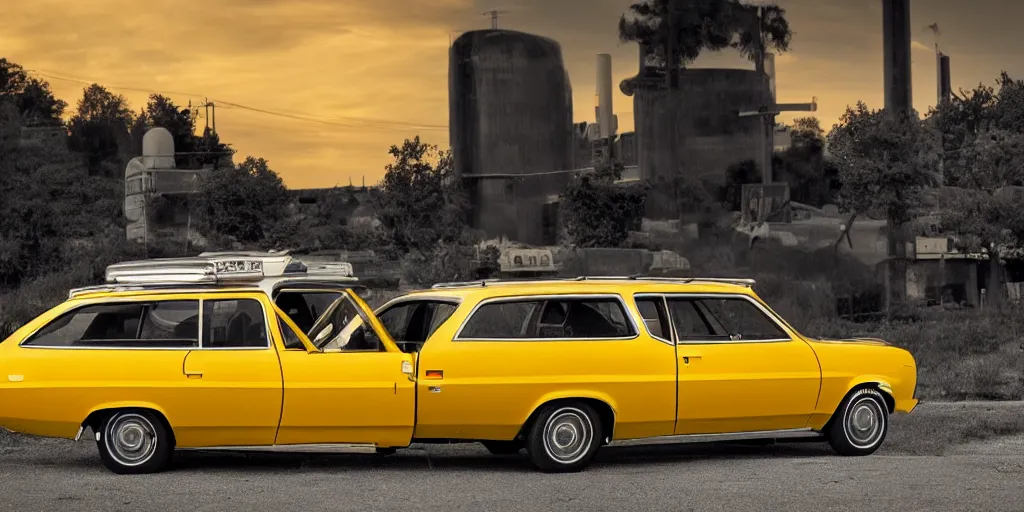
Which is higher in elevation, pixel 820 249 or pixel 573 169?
pixel 573 169

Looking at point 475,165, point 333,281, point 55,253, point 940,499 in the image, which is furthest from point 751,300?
point 475,165

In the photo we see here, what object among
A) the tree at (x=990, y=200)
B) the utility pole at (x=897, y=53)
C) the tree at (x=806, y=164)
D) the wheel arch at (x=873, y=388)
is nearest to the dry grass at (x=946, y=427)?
the wheel arch at (x=873, y=388)

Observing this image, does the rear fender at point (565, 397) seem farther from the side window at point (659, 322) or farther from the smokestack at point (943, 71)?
the smokestack at point (943, 71)

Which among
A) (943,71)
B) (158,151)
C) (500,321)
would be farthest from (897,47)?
(500,321)

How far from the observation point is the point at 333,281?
37.2 feet

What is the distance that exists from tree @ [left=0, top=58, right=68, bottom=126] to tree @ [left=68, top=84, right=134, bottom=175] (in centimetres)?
191

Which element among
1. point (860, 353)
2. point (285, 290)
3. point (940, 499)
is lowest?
point (940, 499)

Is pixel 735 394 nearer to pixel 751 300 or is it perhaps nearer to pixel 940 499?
pixel 751 300

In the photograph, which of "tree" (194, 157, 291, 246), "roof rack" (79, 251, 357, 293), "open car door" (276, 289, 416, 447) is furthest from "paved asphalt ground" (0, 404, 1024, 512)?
"tree" (194, 157, 291, 246)

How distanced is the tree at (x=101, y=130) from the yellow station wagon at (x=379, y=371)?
9707 centimetres

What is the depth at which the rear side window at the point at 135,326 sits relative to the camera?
1027 cm

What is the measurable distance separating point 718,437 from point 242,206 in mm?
55503

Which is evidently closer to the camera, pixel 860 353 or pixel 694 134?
pixel 860 353

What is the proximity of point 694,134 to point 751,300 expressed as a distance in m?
72.3
